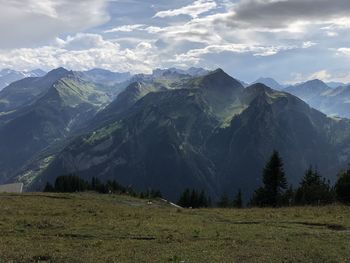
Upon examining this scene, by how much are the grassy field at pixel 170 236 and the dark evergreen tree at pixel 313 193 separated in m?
17.8

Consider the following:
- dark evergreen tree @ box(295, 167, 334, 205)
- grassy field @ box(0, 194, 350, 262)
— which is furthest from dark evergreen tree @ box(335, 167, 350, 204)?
grassy field @ box(0, 194, 350, 262)

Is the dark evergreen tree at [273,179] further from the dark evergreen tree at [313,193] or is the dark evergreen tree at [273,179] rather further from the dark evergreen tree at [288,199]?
the dark evergreen tree at [313,193]

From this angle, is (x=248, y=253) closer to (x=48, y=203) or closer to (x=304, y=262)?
(x=304, y=262)

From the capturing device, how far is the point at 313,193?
7550cm

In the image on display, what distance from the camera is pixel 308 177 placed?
102m

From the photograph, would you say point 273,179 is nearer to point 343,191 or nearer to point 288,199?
point 288,199

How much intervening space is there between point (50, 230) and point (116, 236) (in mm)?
5615

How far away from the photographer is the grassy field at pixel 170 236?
25344mm

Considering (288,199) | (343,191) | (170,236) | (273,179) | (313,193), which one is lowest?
(170,236)

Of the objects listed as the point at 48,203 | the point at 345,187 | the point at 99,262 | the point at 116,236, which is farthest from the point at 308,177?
the point at 99,262

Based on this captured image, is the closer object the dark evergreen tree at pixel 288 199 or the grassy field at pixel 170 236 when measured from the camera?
the grassy field at pixel 170 236

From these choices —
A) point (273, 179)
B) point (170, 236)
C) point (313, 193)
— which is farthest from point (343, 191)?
point (170, 236)

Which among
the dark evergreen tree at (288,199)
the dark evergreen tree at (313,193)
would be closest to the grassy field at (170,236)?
the dark evergreen tree at (313,193)

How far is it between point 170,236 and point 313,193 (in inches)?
1980
